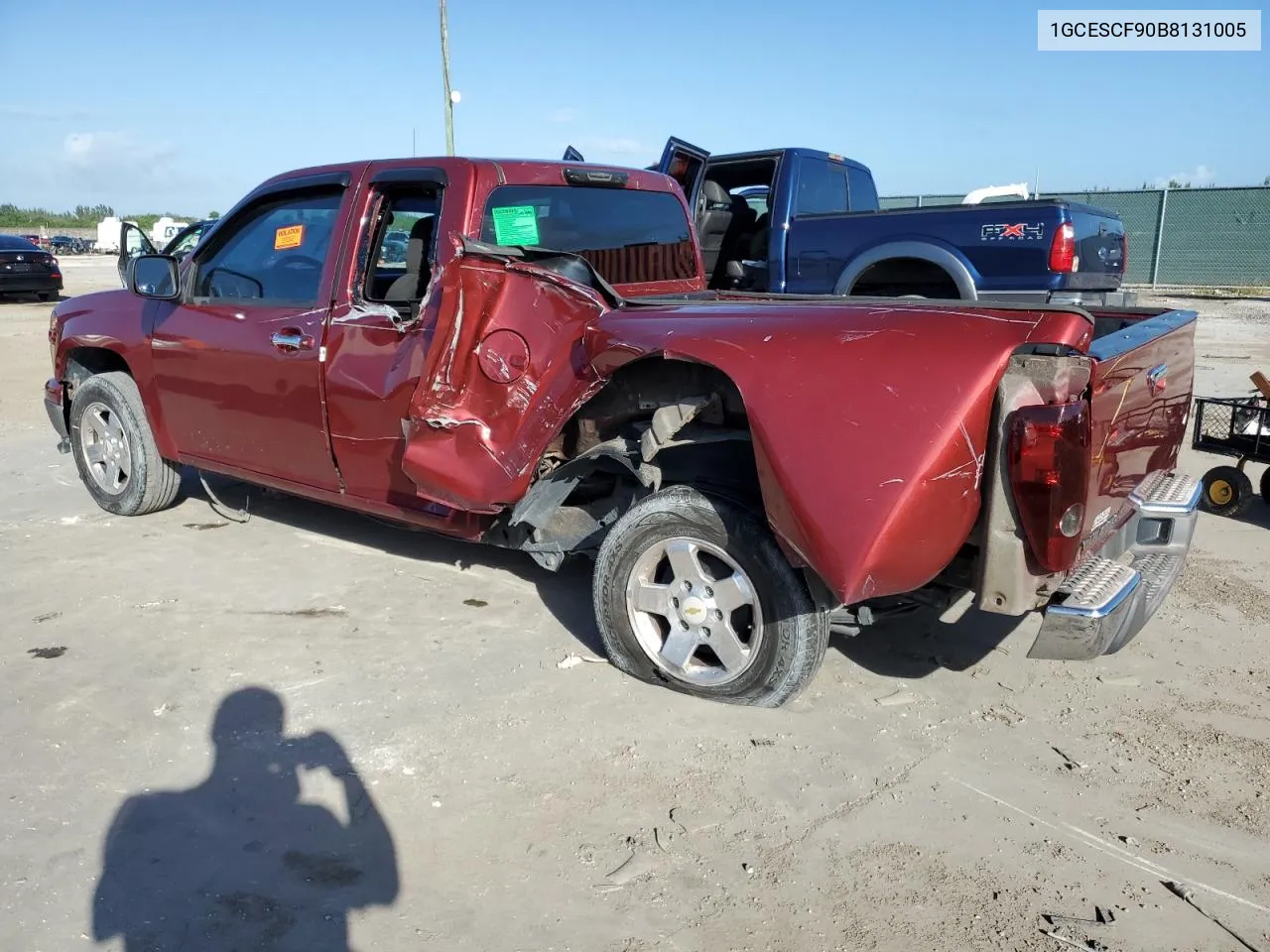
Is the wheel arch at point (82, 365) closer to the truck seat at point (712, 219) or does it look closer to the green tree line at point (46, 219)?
the truck seat at point (712, 219)

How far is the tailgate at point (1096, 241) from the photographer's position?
7.47 metres

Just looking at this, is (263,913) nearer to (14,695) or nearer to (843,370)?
(14,695)

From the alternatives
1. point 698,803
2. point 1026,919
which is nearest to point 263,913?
point 698,803

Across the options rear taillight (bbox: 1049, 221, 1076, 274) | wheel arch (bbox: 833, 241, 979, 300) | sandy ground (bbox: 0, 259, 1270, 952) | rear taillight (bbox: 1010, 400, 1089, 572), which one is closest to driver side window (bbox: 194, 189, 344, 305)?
sandy ground (bbox: 0, 259, 1270, 952)

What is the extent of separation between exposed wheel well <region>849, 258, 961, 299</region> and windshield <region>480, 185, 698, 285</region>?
11.2 feet

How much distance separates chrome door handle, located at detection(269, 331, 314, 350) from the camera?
456cm

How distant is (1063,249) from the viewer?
7312mm

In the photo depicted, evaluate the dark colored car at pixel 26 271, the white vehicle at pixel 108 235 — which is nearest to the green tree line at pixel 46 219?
the white vehicle at pixel 108 235

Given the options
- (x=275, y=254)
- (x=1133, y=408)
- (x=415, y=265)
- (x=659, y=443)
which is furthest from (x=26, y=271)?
(x=1133, y=408)

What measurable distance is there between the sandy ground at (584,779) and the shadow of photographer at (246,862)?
0.03ft

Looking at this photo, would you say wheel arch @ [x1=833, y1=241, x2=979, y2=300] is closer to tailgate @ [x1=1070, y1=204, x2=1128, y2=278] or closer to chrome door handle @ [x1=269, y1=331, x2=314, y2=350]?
tailgate @ [x1=1070, y1=204, x2=1128, y2=278]

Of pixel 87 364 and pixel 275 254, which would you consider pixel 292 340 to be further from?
pixel 87 364

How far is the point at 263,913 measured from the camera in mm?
2600

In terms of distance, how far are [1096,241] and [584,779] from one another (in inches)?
257
